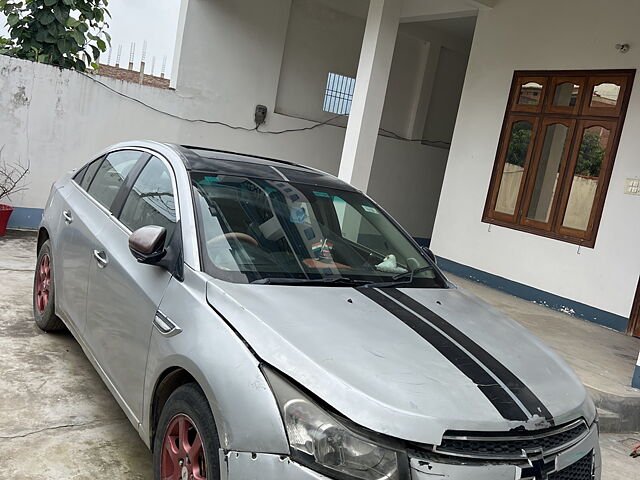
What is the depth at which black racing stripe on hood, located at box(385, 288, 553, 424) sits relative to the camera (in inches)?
83.3

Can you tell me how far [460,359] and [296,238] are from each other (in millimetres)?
1084

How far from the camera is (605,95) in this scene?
7.06 metres

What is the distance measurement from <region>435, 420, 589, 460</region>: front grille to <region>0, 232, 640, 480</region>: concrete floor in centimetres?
170

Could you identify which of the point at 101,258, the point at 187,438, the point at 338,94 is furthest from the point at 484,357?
the point at 338,94

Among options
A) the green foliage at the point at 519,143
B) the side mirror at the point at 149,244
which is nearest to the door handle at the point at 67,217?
the side mirror at the point at 149,244

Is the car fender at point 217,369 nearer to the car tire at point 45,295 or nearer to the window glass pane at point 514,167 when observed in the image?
the car tire at point 45,295

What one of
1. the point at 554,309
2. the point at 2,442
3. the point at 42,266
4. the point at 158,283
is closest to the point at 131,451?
the point at 2,442

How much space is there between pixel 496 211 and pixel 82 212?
5821 millimetres

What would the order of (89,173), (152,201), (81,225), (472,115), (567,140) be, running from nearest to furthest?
1. (152,201)
2. (81,225)
3. (89,173)
4. (567,140)
5. (472,115)

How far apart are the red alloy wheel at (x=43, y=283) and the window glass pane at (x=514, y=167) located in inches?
229

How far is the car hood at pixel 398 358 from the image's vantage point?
6.30 ft

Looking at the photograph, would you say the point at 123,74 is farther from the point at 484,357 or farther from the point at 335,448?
the point at 335,448

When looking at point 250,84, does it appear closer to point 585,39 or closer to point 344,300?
point 585,39

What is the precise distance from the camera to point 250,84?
33.4ft
